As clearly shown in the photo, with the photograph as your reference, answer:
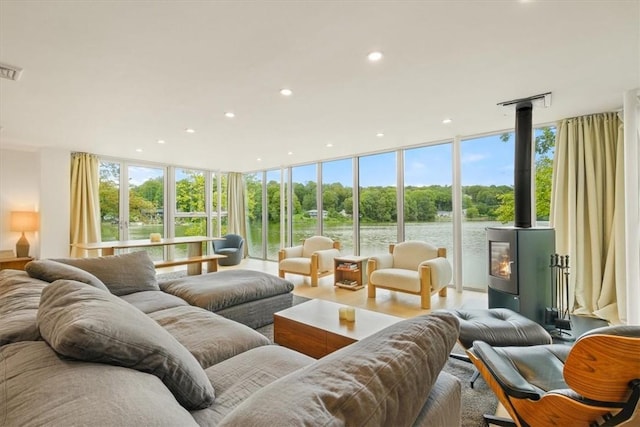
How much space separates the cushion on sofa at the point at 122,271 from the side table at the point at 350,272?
2.66 m

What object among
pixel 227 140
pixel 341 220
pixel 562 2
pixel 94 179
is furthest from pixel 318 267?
pixel 94 179

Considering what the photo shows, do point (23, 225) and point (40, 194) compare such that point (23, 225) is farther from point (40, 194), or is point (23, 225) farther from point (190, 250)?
point (190, 250)

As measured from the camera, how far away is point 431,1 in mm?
1610

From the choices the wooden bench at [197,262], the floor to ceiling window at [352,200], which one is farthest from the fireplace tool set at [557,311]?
the wooden bench at [197,262]

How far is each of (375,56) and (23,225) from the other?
18.8 ft

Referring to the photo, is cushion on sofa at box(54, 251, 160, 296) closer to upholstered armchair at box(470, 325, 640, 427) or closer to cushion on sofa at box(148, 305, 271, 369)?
cushion on sofa at box(148, 305, 271, 369)

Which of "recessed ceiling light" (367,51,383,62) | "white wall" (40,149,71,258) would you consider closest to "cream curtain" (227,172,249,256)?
"white wall" (40,149,71,258)

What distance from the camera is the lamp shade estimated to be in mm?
4465

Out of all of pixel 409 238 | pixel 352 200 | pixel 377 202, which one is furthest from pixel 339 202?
pixel 409 238

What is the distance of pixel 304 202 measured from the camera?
6.66 metres

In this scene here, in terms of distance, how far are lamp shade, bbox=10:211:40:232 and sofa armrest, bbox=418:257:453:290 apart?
591cm

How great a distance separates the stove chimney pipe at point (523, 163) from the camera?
9.92ft

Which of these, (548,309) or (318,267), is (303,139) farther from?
(548,309)

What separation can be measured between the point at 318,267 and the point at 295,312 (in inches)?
87.2
